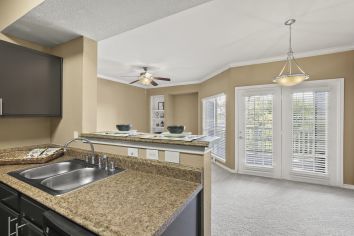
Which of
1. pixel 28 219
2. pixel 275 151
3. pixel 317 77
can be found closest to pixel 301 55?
pixel 317 77

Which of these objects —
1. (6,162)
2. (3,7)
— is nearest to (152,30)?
(3,7)

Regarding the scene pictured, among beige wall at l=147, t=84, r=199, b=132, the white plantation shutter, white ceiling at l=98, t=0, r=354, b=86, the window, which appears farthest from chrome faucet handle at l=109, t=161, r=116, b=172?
beige wall at l=147, t=84, r=199, b=132

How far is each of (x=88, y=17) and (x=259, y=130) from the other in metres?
3.62

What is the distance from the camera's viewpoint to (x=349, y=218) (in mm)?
2217

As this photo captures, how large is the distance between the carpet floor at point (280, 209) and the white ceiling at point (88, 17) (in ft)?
7.85

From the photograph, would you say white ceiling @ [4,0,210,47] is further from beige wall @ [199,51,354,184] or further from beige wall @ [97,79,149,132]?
beige wall @ [97,79,149,132]

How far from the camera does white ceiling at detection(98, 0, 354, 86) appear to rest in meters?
2.06

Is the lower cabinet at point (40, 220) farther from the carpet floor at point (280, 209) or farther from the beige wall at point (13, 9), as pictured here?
the beige wall at point (13, 9)

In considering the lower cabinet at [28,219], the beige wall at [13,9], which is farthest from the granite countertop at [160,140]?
the beige wall at [13,9]

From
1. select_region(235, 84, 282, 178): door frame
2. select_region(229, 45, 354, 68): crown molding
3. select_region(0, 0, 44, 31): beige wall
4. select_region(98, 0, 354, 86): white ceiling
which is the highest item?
select_region(98, 0, 354, 86): white ceiling

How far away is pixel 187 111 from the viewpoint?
22.0ft

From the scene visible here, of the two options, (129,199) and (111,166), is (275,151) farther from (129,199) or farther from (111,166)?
(129,199)

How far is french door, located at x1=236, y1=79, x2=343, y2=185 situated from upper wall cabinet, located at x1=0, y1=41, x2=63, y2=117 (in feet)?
11.4

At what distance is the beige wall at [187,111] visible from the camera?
256 inches
